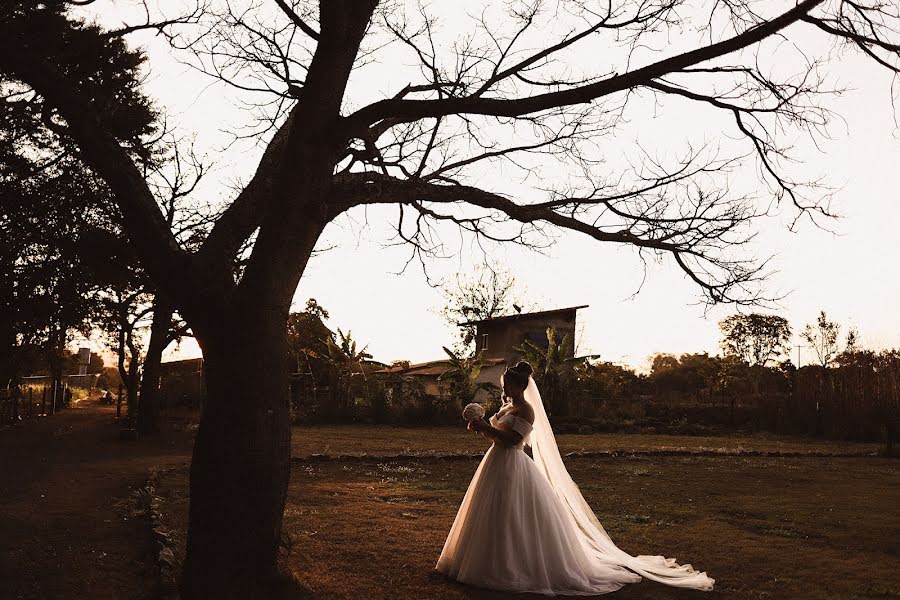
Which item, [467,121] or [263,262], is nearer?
[263,262]

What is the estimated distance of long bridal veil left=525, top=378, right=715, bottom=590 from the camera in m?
7.64

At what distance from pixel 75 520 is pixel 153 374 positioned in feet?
42.6

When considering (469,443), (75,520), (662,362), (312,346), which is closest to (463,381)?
(469,443)

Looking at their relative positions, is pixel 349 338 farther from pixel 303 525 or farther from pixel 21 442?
pixel 303 525

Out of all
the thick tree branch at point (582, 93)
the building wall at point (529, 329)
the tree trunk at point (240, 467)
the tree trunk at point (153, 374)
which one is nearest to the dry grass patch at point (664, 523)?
the tree trunk at point (240, 467)

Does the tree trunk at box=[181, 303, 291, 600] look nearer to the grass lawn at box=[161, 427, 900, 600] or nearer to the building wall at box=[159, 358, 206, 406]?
the grass lawn at box=[161, 427, 900, 600]

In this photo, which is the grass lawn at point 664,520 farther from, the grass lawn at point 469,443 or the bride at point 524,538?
the grass lawn at point 469,443

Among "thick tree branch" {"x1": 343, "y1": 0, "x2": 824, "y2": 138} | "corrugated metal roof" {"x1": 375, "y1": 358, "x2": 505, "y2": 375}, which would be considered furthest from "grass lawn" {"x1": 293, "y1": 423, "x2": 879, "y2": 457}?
"corrugated metal roof" {"x1": 375, "y1": 358, "x2": 505, "y2": 375}

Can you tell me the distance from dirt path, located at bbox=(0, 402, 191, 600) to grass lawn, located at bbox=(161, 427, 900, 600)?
27.9 inches

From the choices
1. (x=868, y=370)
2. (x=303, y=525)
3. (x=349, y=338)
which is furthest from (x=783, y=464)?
(x=349, y=338)

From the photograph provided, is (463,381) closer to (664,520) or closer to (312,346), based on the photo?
(312,346)

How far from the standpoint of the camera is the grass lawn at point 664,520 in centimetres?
732

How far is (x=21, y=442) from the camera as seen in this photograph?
63.0ft

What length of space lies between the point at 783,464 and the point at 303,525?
1307cm
